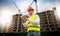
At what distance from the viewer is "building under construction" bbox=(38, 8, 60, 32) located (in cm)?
260

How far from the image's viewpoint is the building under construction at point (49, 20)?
2.60m

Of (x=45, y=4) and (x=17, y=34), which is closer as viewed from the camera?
(x=17, y=34)

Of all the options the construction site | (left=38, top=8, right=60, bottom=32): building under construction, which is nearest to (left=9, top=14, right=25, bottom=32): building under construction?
the construction site

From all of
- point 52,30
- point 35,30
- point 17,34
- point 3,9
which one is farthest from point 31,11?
point 3,9

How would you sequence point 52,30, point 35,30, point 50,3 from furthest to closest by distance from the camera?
point 50,3
point 52,30
point 35,30

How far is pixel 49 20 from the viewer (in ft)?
8.71

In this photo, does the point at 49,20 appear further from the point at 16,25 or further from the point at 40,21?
the point at 16,25

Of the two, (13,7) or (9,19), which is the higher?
(13,7)

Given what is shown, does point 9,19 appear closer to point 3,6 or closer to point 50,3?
point 3,6

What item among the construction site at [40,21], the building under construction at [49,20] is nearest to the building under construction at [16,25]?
the construction site at [40,21]

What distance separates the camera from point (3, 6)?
9.03 ft

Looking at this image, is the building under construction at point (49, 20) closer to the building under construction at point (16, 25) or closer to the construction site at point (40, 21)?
the construction site at point (40, 21)

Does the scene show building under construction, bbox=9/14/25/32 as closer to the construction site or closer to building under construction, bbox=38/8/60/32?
the construction site

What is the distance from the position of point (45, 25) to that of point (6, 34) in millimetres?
787
